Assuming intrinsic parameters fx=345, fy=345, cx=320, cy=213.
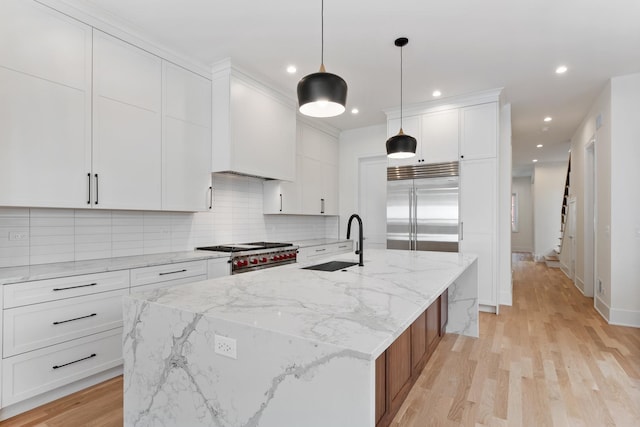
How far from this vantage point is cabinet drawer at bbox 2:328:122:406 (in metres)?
2.09

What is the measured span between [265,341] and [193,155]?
9.08 feet

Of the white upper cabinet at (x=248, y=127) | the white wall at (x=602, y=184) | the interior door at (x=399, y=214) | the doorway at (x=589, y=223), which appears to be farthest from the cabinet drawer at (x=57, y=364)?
the doorway at (x=589, y=223)

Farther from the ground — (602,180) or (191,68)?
(191,68)

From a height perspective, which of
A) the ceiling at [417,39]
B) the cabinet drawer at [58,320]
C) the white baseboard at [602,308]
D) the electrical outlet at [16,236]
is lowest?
the white baseboard at [602,308]

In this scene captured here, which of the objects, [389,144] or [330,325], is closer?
[330,325]

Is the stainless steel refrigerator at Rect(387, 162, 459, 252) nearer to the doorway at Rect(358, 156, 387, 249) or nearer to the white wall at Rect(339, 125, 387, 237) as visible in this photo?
the doorway at Rect(358, 156, 387, 249)

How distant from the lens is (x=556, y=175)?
32.3 ft

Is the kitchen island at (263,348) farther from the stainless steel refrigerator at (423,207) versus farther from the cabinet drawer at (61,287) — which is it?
the stainless steel refrigerator at (423,207)

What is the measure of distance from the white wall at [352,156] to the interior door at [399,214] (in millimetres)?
770

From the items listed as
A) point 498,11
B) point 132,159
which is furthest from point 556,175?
point 132,159

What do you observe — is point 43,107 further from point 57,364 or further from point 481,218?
point 481,218

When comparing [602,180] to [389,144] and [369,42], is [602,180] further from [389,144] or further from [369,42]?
[369,42]

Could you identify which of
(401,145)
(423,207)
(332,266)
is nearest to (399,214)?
(423,207)

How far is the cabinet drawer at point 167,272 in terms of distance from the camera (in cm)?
269
